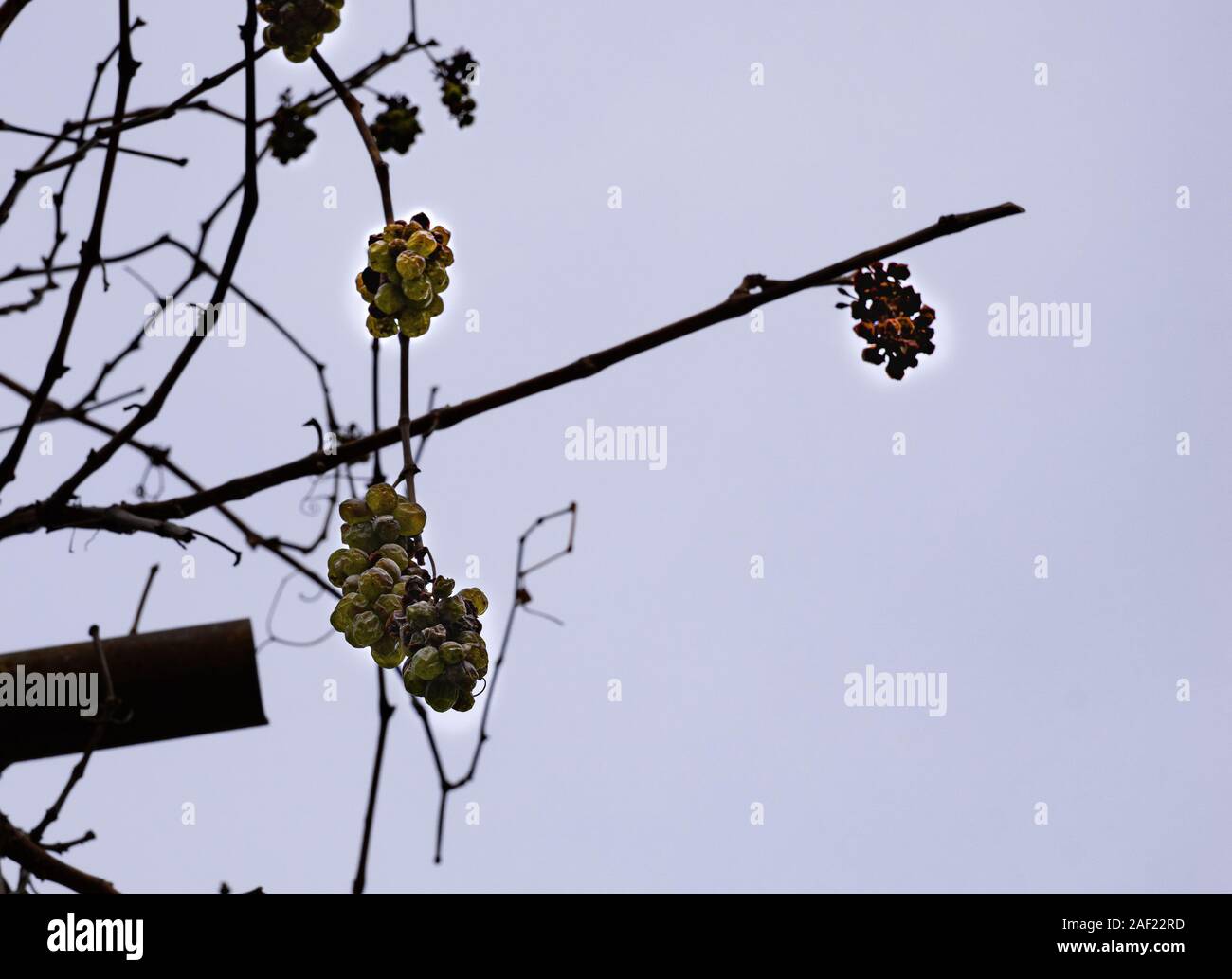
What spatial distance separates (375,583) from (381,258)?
278 millimetres

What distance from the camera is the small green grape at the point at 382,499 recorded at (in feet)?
3.02

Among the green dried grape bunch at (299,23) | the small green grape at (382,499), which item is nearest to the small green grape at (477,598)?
the small green grape at (382,499)

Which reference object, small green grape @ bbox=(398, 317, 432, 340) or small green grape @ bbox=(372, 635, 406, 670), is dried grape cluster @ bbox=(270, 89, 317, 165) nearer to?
small green grape @ bbox=(398, 317, 432, 340)

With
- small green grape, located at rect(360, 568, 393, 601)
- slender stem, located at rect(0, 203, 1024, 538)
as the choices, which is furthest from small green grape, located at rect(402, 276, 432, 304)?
small green grape, located at rect(360, 568, 393, 601)

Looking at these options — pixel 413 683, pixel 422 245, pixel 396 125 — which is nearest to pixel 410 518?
pixel 413 683

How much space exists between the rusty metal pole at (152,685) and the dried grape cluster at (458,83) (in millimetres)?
932

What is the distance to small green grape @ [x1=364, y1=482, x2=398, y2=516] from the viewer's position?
0.92 meters

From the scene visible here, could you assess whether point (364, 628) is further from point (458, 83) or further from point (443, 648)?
point (458, 83)

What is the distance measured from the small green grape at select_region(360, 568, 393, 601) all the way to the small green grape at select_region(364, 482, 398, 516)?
2.5 inches

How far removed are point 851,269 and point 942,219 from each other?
86 mm

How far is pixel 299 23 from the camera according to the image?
1102mm

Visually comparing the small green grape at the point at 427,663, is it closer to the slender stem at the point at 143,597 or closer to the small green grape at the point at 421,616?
the small green grape at the point at 421,616
